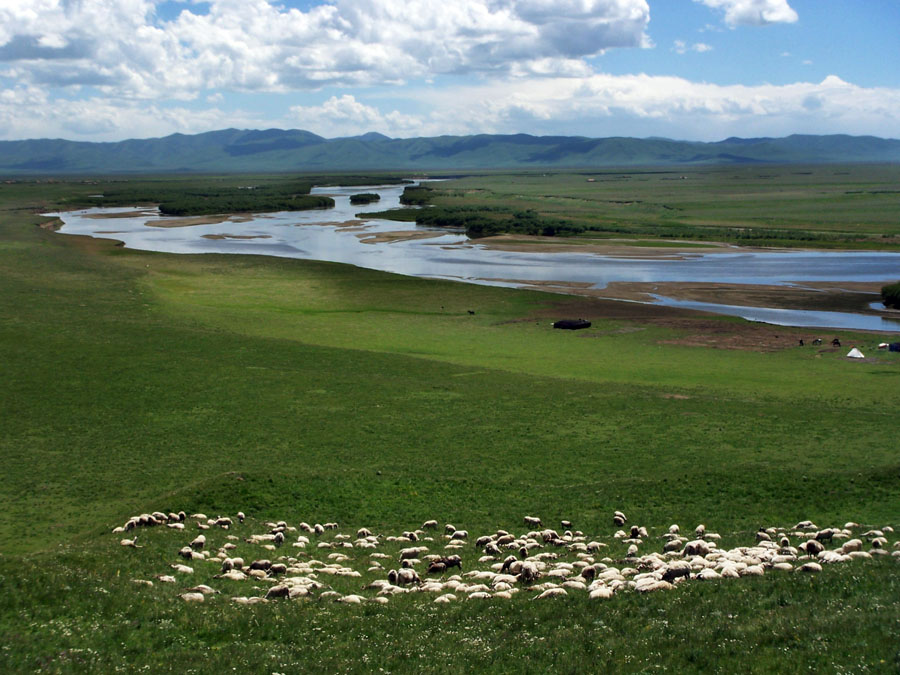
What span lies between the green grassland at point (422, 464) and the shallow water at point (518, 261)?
44.8 feet

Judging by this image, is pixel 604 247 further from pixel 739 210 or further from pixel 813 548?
pixel 813 548

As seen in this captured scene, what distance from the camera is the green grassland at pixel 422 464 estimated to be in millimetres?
12367

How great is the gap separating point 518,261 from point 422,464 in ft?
232

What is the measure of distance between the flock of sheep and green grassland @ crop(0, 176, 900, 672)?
551mm

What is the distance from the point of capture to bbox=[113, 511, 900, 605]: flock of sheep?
1516cm

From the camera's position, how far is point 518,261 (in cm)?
9431

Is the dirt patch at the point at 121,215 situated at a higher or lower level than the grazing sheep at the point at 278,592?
higher

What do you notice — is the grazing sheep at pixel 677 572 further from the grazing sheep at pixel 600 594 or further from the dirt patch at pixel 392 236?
the dirt patch at pixel 392 236

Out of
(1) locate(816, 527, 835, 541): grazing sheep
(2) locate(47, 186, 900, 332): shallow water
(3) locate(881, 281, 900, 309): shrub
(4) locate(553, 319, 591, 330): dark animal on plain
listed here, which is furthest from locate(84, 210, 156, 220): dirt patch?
(1) locate(816, 527, 835, 541): grazing sheep

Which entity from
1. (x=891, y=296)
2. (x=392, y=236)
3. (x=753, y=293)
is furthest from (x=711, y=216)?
(x=891, y=296)

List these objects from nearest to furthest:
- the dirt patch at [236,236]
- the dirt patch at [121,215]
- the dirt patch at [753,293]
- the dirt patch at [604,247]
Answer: the dirt patch at [753,293], the dirt patch at [604,247], the dirt patch at [236,236], the dirt patch at [121,215]

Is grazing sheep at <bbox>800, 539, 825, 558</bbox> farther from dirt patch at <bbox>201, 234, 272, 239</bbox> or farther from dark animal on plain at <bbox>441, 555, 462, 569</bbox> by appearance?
dirt patch at <bbox>201, 234, 272, 239</bbox>

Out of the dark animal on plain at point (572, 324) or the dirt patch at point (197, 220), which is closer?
the dark animal on plain at point (572, 324)

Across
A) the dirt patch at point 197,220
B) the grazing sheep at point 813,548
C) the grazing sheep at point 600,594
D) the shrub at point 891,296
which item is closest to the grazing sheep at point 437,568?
the grazing sheep at point 600,594
